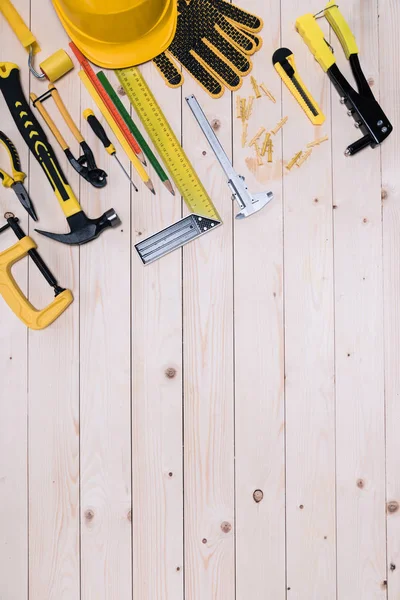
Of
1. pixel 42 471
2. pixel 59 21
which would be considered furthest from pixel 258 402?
pixel 59 21

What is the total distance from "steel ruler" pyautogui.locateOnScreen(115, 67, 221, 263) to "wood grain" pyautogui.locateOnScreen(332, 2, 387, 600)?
29cm

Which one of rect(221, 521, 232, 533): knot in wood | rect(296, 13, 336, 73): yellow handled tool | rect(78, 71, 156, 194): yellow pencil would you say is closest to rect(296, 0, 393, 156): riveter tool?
rect(296, 13, 336, 73): yellow handled tool

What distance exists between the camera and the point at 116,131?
1.20 metres

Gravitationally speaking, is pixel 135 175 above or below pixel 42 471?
above

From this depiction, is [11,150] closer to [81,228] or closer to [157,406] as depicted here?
[81,228]

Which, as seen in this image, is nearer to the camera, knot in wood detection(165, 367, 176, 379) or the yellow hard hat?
the yellow hard hat

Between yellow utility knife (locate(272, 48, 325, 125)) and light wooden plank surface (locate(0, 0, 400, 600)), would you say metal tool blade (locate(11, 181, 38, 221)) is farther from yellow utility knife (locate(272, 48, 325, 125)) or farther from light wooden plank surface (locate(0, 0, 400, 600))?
yellow utility knife (locate(272, 48, 325, 125))

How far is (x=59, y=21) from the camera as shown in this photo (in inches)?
48.7

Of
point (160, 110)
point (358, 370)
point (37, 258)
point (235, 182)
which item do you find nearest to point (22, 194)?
point (37, 258)

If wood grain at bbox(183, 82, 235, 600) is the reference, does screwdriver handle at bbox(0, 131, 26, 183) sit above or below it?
above

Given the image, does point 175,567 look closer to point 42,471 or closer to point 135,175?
point 42,471

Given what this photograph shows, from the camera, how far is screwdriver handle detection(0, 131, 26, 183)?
3.91 ft

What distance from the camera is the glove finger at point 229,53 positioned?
121 centimetres

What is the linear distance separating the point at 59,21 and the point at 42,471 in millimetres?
990
